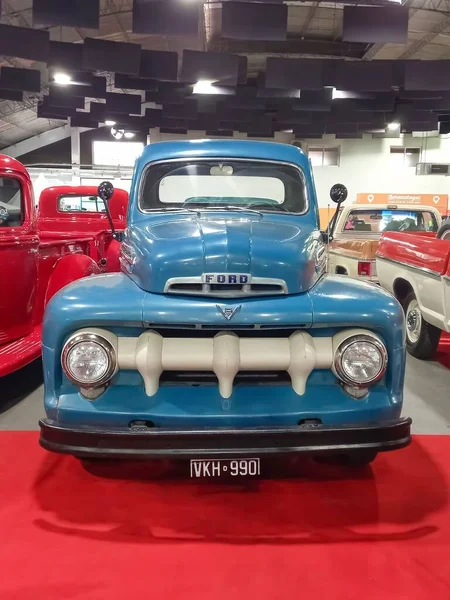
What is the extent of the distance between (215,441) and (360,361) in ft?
2.31

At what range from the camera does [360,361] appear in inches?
85.2

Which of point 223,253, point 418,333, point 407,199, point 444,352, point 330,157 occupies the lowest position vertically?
point 444,352

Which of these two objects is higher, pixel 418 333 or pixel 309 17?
pixel 309 17

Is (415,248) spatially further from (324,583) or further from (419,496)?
(324,583)

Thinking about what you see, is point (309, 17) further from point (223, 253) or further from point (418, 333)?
point (223, 253)

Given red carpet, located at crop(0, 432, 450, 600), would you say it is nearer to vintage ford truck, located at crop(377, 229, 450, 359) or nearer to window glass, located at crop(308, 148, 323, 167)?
vintage ford truck, located at crop(377, 229, 450, 359)

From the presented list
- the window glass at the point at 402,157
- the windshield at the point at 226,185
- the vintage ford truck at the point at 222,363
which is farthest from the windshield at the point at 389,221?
the window glass at the point at 402,157

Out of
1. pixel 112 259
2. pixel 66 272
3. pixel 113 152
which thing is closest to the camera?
pixel 66 272

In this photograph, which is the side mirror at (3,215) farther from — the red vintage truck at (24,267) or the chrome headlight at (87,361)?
the chrome headlight at (87,361)

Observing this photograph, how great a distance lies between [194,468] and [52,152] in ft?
87.9

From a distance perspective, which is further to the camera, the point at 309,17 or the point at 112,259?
the point at 309,17

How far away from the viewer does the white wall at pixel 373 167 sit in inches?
808

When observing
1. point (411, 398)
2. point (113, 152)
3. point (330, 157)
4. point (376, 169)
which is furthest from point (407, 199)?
point (411, 398)

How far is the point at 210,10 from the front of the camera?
12.5m
